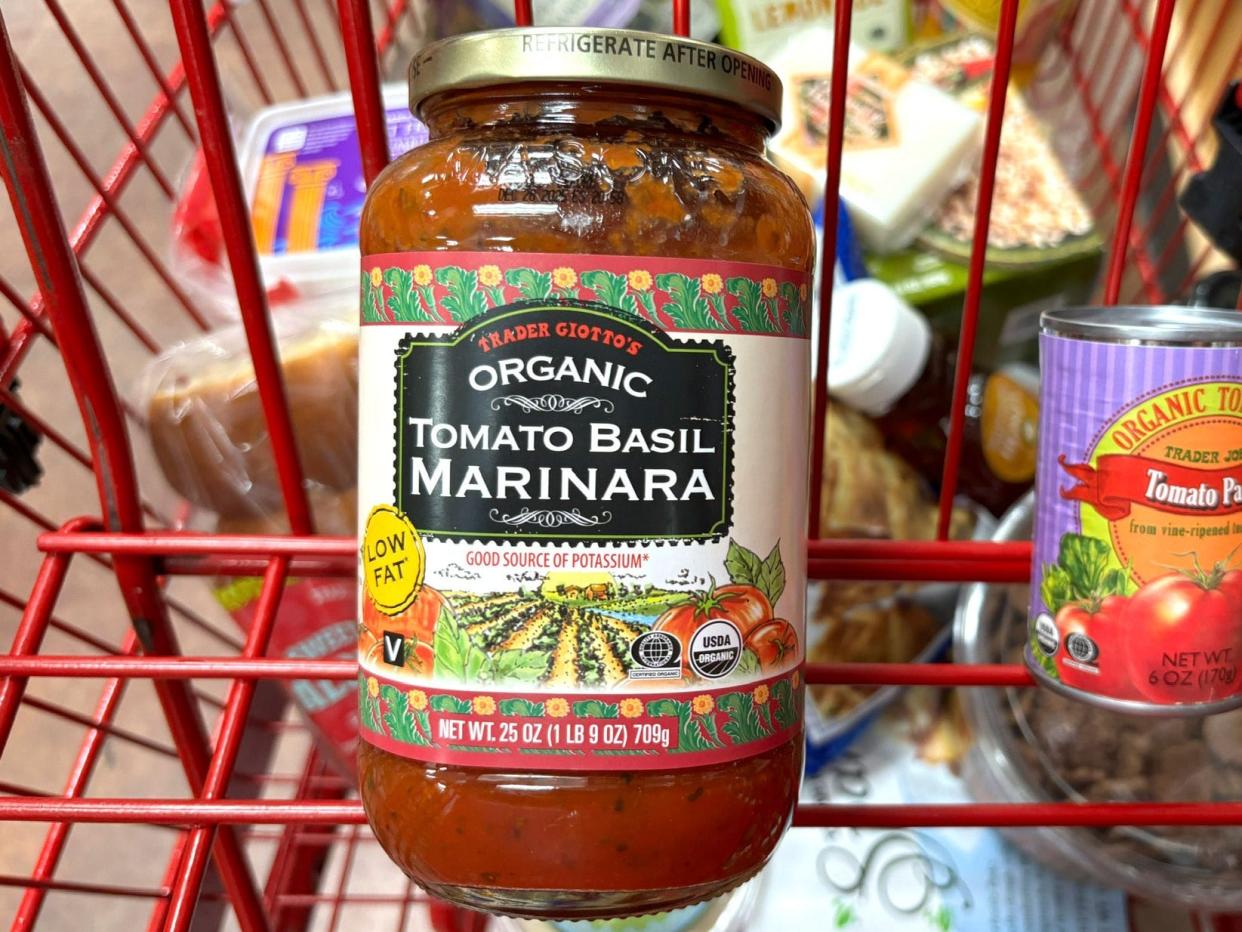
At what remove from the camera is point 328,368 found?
29.5 inches

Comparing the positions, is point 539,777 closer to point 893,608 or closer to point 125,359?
point 893,608

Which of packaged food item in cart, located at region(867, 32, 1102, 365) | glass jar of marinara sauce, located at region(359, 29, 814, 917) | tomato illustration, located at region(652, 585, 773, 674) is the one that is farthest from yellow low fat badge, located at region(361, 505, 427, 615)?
packaged food item in cart, located at region(867, 32, 1102, 365)

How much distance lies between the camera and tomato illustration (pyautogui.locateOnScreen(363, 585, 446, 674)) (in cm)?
44

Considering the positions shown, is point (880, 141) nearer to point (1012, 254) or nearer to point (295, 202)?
point (1012, 254)

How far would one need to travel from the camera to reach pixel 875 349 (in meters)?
0.78

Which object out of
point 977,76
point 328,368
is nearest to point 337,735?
point 328,368

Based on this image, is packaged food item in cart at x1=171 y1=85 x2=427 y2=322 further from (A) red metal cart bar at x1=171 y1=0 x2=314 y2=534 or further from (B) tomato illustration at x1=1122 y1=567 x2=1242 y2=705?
(B) tomato illustration at x1=1122 y1=567 x2=1242 y2=705

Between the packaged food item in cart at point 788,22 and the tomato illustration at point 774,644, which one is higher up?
the packaged food item in cart at point 788,22

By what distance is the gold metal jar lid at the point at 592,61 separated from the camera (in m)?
0.42

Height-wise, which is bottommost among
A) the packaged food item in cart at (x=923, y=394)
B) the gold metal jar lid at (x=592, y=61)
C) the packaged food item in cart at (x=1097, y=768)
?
the packaged food item in cart at (x=1097, y=768)

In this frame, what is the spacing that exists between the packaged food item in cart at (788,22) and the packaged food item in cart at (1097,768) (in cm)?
51

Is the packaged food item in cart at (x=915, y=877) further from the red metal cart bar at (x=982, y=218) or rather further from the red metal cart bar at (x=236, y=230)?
the red metal cart bar at (x=236, y=230)

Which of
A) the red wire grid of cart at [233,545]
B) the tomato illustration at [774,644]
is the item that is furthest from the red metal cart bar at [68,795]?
the tomato illustration at [774,644]

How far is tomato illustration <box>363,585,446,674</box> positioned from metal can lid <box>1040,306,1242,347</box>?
0.33 metres
